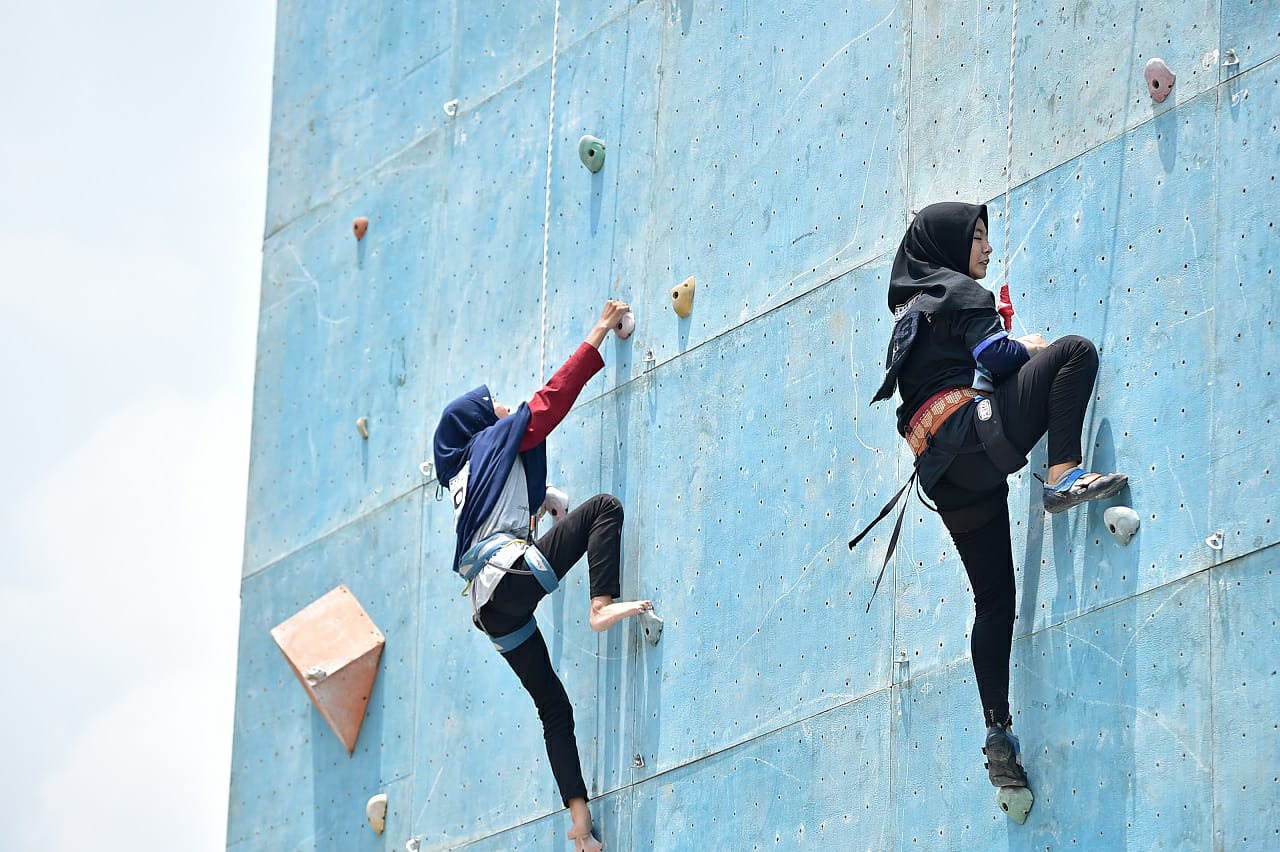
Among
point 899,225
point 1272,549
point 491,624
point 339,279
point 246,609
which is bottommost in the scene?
point 1272,549

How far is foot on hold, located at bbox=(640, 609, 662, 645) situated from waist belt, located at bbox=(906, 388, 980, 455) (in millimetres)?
1474

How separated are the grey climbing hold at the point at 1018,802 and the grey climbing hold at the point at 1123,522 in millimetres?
671

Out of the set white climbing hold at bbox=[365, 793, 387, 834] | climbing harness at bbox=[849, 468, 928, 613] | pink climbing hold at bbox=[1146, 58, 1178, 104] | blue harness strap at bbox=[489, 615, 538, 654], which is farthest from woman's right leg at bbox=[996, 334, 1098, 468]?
white climbing hold at bbox=[365, 793, 387, 834]

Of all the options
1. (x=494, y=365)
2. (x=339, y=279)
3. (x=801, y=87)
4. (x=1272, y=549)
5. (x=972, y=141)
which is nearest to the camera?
(x=1272, y=549)

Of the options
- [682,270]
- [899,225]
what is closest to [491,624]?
[682,270]

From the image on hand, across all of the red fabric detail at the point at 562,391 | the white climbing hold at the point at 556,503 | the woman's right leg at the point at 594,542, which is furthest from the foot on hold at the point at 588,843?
the red fabric detail at the point at 562,391

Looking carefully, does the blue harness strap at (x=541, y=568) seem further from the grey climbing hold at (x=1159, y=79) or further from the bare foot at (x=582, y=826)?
the grey climbing hold at (x=1159, y=79)

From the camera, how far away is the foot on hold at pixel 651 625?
22.1 ft

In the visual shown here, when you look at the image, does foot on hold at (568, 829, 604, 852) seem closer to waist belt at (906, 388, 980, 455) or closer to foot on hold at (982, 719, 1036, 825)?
foot on hold at (982, 719, 1036, 825)

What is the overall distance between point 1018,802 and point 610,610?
1777mm

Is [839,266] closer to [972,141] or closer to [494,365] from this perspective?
[972,141]

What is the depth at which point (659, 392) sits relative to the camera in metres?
6.95

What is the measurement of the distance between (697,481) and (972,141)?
4.69ft

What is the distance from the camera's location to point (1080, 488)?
5250 mm
